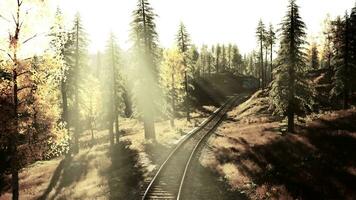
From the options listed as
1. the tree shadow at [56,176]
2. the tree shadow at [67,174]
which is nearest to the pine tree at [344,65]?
the tree shadow at [67,174]

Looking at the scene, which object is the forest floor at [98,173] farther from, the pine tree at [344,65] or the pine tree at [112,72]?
the pine tree at [344,65]

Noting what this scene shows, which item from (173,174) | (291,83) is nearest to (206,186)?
(173,174)

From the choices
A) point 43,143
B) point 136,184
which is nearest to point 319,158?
point 136,184

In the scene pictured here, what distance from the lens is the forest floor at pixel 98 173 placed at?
24250 millimetres

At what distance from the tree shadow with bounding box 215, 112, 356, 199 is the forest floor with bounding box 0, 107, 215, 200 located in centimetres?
641

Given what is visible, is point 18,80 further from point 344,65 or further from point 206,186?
point 344,65

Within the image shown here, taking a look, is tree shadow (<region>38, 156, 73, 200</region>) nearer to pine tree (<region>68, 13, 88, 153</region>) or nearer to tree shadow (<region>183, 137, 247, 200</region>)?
pine tree (<region>68, 13, 88, 153</region>)

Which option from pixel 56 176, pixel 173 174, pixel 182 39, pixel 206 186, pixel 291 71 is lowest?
pixel 56 176

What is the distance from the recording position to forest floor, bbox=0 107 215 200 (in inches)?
955

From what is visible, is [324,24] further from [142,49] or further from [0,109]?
[0,109]

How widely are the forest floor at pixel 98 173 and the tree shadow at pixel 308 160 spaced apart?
6406 millimetres

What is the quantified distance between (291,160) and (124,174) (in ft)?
40.6

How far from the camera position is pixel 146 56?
38.6 metres

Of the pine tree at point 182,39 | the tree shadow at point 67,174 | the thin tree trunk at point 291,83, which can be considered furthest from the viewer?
the pine tree at point 182,39
